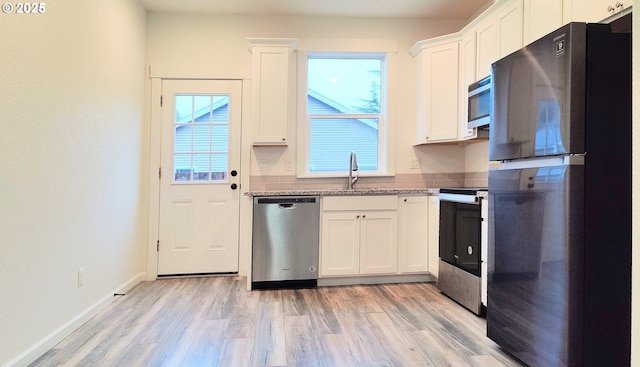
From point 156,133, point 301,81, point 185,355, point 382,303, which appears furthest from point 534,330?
point 156,133

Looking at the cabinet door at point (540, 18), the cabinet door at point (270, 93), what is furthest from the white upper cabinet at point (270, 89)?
the cabinet door at point (540, 18)

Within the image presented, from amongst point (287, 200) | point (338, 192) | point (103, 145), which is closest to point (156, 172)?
point (103, 145)

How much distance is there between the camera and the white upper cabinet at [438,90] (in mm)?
3184

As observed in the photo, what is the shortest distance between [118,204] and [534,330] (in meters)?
3.06

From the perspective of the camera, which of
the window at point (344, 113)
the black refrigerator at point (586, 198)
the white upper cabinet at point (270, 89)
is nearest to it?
the black refrigerator at point (586, 198)

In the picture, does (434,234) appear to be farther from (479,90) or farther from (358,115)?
(358,115)

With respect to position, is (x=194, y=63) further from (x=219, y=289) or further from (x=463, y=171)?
(x=463, y=171)

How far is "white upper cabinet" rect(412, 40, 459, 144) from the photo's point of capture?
318 centimetres

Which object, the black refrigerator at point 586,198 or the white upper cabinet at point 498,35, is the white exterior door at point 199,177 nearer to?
the white upper cabinet at point 498,35

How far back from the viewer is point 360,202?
3.08 m

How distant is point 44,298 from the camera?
1.89 m

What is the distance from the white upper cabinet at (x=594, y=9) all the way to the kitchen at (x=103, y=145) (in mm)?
1527

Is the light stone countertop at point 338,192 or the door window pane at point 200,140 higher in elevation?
the door window pane at point 200,140

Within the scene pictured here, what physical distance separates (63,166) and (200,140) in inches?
59.2
